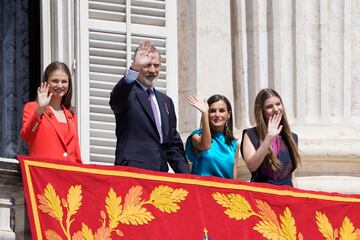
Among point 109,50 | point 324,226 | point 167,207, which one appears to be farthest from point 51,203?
point 109,50

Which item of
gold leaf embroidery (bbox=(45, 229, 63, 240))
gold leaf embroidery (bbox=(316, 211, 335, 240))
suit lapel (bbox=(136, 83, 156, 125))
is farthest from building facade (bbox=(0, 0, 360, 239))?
gold leaf embroidery (bbox=(45, 229, 63, 240))

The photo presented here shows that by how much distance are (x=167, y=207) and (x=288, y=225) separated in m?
1.19

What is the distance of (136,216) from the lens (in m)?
17.1

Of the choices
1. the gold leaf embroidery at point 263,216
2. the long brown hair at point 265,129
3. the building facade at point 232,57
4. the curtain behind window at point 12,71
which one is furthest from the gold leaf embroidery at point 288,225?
the curtain behind window at point 12,71

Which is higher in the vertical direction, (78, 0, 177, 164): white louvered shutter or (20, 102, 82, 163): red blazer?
(78, 0, 177, 164): white louvered shutter

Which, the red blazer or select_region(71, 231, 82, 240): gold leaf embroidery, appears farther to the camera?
the red blazer

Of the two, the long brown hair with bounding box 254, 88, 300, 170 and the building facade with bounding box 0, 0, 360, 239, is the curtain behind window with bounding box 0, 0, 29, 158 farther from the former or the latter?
the long brown hair with bounding box 254, 88, 300, 170

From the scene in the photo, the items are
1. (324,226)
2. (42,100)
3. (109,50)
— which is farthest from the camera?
(109,50)

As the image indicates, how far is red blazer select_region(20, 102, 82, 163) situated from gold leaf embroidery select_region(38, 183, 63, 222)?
2.43 ft

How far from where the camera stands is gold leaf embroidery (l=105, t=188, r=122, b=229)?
665 inches

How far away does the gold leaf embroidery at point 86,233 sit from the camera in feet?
54.6

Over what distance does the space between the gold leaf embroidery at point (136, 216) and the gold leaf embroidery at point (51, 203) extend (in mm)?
577

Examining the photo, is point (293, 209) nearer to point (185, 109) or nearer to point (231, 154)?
point (231, 154)

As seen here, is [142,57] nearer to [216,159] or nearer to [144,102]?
[144,102]
